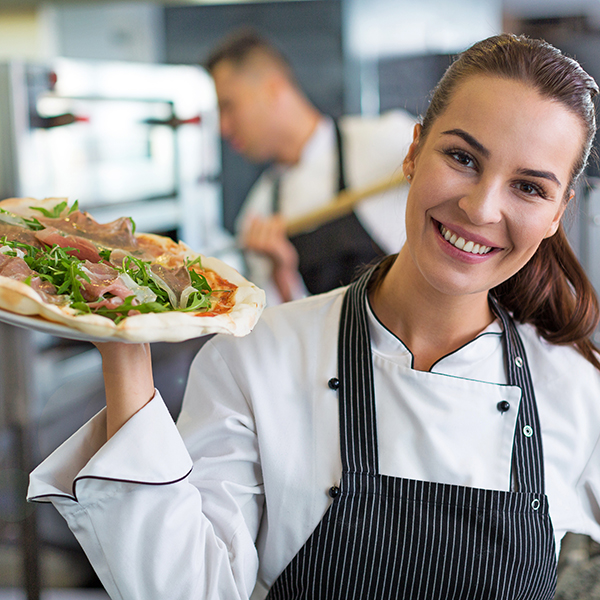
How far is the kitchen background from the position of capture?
6.95ft

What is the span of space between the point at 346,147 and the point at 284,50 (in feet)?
1.67

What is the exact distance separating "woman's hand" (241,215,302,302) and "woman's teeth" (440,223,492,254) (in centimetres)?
180

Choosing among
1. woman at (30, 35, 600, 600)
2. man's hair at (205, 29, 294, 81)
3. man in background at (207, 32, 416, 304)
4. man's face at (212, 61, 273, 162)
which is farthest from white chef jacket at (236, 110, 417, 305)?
woman at (30, 35, 600, 600)

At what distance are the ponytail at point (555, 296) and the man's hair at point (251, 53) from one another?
190cm

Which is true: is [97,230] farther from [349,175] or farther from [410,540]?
[349,175]

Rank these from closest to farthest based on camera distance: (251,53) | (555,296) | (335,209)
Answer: (555,296)
(335,209)
(251,53)

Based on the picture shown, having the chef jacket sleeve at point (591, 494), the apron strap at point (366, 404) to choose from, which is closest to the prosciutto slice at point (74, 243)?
the apron strap at point (366, 404)

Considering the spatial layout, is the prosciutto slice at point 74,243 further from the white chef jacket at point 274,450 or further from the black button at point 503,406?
the black button at point 503,406

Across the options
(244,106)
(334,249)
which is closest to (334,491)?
(334,249)

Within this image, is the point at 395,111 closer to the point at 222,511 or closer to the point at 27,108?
the point at 27,108

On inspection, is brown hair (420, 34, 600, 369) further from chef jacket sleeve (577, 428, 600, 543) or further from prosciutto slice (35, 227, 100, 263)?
prosciutto slice (35, 227, 100, 263)

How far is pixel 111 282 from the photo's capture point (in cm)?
85

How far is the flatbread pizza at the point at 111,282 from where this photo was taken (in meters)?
0.75

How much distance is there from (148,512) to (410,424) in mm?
435
